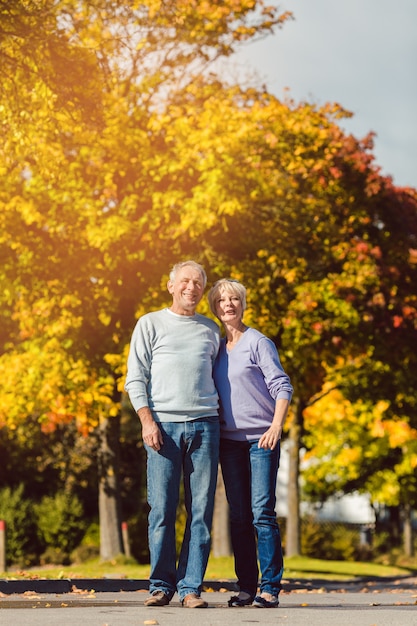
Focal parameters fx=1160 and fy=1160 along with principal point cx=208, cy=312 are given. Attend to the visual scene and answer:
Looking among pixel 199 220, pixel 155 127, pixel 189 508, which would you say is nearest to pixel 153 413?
pixel 189 508

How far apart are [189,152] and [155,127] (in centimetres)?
87

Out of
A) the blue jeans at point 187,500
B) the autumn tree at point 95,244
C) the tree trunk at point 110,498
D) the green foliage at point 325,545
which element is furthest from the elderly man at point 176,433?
the green foliage at point 325,545

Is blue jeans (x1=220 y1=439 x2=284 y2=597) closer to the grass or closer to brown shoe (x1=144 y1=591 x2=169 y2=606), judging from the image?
brown shoe (x1=144 y1=591 x2=169 y2=606)

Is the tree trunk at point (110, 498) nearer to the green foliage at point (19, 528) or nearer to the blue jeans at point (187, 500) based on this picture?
the green foliage at point (19, 528)

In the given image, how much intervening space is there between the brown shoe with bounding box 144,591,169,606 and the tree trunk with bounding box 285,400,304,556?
747 inches

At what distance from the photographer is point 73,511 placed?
27.6m

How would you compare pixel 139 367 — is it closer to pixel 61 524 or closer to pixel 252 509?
pixel 252 509

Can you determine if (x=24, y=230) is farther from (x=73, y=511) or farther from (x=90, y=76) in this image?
(x=73, y=511)

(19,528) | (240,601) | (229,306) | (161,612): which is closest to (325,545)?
(19,528)

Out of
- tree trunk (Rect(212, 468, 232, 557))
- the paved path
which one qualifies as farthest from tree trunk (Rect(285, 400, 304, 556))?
the paved path

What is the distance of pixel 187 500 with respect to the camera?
7.37m

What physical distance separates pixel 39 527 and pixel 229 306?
2118 cm

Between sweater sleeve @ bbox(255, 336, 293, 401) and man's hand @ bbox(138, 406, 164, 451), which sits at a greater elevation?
sweater sleeve @ bbox(255, 336, 293, 401)

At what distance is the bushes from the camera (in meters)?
27.1
